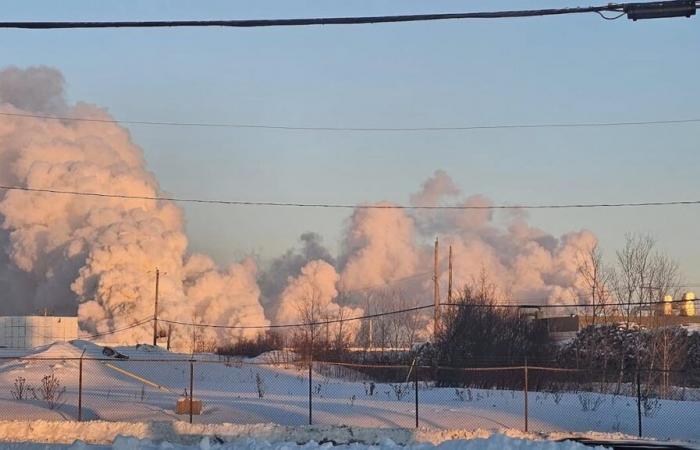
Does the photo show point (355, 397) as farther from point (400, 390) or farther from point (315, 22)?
point (315, 22)

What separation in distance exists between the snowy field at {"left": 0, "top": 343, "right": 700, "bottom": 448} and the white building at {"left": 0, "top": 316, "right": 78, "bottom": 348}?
45.8 metres

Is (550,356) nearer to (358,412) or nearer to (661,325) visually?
(661,325)

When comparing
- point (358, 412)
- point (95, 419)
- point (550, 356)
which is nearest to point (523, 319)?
point (550, 356)

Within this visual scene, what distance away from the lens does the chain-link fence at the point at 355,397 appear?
100ft

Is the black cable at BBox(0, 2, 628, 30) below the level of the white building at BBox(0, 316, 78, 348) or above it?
above

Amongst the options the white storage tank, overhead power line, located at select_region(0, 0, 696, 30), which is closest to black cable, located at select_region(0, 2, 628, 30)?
overhead power line, located at select_region(0, 0, 696, 30)

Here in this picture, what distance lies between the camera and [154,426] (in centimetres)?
2562

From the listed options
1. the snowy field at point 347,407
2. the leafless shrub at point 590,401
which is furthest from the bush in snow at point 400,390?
the leafless shrub at point 590,401

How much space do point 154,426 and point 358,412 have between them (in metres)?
8.64

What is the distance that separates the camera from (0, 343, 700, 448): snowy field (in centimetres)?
3008

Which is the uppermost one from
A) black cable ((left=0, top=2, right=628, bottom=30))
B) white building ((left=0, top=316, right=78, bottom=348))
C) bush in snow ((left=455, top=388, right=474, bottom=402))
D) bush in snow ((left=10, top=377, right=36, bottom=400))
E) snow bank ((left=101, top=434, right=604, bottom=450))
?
black cable ((left=0, top=2, right=628, bottom=30))

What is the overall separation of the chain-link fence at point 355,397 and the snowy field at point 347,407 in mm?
44

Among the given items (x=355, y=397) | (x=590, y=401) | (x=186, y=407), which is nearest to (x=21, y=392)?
(x=186, y=407)

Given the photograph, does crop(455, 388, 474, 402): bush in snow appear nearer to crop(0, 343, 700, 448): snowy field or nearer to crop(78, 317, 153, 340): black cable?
crop(0, 343, 700, 448): snowy field
